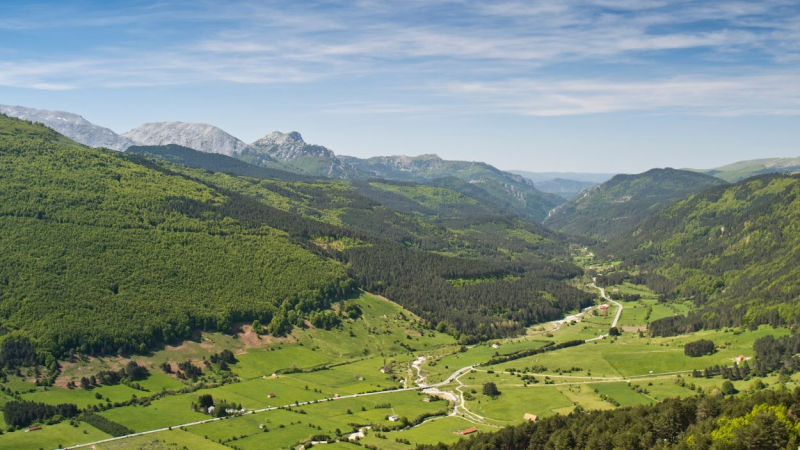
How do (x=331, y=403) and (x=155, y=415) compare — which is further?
(x=331, y=403)

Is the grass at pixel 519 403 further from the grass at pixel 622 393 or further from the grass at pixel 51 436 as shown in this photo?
the grass at pixel 51 436

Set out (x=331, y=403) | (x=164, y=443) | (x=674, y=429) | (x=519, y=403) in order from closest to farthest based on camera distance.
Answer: (x=674, y=429)
(x=164, y=443)
(x=519, y=403)
(x=331, y=403)

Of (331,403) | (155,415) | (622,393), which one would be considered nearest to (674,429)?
(622,393)

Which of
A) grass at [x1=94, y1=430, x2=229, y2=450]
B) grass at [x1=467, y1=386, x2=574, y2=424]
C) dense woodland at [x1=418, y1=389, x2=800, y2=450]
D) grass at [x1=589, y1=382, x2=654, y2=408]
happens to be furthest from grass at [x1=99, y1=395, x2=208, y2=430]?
grass at [x1=589, y1=382, x2=654, y2=408]

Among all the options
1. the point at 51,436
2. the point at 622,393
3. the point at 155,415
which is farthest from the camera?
the point at 622,393

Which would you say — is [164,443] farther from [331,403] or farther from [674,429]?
[674,429]

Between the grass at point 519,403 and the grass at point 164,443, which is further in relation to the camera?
the grass at point 519,403

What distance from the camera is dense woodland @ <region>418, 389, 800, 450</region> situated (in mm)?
96812

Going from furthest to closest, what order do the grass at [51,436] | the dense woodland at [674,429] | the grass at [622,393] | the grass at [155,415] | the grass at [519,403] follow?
the grass at [622,393]
the grass at [519,403]
the grass at [155,415]
the grass at [51,436]
the dense woodland at [674,429]

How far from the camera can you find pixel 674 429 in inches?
4547

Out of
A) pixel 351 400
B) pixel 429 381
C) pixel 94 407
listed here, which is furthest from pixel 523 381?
pixel 94 407

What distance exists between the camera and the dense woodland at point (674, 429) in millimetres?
96812

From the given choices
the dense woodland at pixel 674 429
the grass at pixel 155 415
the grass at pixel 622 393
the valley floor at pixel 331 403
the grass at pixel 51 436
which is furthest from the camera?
the grass at pixel 622 393

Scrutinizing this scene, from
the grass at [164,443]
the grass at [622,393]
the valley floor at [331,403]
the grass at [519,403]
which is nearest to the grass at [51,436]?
the valley floor at [331,403]
